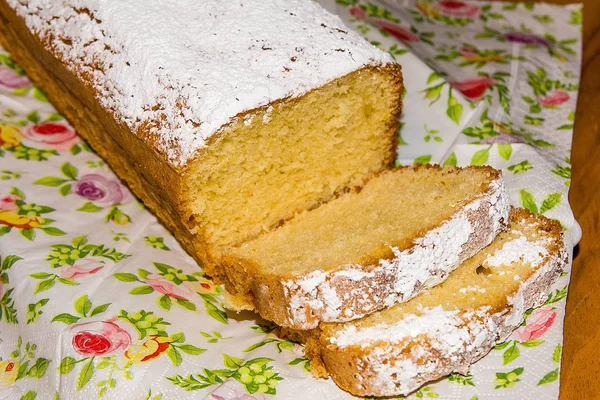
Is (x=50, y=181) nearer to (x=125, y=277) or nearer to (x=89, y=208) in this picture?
(x=89, y=208)

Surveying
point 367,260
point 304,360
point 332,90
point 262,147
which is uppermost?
point 332,90

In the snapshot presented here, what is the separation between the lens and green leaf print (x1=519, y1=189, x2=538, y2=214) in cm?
320

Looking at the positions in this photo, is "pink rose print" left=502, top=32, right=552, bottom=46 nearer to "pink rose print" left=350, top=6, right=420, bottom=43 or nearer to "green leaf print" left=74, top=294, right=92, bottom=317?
"pink rose print" left=350, top=6, right=420, bottom=43

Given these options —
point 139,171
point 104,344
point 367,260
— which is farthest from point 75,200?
point 367,260

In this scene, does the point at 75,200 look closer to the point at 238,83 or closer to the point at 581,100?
the point at 238,83

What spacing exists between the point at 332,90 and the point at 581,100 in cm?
173

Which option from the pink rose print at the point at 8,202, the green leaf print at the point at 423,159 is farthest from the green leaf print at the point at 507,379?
the pink rose print at the point at 8,202

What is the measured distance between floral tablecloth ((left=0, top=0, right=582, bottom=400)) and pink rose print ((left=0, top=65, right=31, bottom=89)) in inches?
0.4

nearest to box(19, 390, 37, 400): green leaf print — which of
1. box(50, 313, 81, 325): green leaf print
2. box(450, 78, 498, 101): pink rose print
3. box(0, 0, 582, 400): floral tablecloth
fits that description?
box(0, 0, 582, 400): floral tablecloth

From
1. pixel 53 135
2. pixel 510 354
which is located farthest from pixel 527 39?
pixel 53 135

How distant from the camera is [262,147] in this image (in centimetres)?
294

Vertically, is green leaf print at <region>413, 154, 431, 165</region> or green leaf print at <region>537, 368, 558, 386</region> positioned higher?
green leaf print at <region>413, 154, 431, 165</region>

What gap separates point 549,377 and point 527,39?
2.51m

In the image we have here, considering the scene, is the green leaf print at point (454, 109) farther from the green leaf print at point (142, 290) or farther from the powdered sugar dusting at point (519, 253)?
the green leaf print at point (142, 290)
